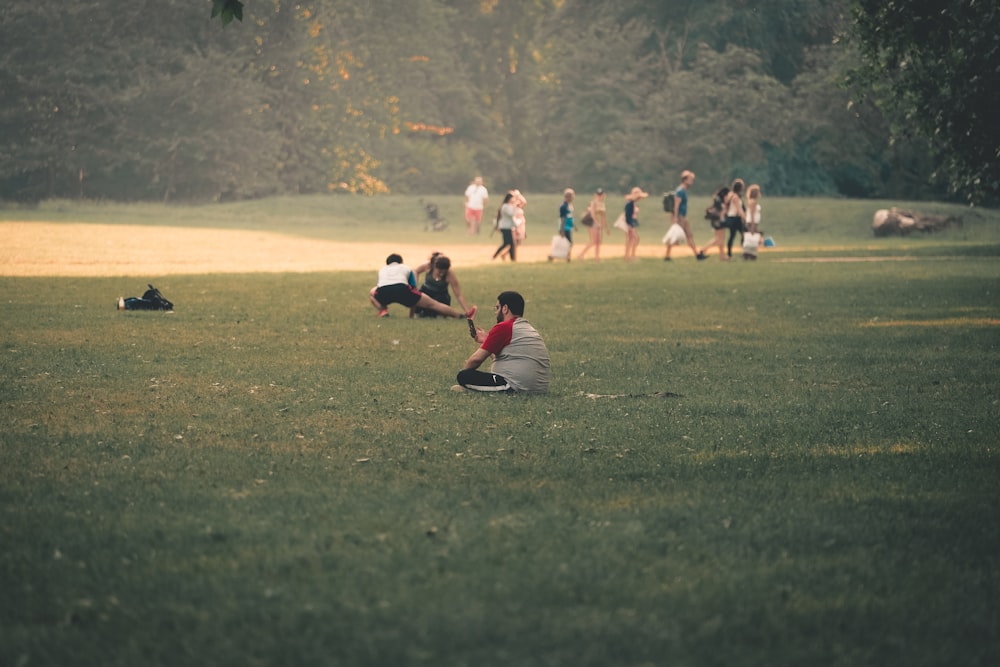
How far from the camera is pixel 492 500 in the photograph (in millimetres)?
7543

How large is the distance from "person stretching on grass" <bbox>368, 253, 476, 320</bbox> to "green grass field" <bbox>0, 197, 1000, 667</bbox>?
5.75 feet

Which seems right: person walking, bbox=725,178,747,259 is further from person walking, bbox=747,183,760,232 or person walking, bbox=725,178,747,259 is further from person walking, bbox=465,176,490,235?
person walking, bbox=465,176,490,235

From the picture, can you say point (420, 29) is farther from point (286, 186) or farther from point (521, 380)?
point (521, 380)

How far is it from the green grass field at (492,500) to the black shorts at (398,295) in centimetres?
173

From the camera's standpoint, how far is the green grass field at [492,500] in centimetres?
533

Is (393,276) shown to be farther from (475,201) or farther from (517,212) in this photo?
(475,201)

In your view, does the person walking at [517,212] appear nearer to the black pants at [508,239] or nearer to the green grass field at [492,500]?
the black pants at [508,239]

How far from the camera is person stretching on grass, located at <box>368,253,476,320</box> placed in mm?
18500

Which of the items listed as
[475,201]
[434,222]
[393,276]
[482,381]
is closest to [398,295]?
[393,276]

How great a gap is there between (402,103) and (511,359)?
7223cm

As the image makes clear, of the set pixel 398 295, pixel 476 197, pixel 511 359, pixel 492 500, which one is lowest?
pixel 492 500

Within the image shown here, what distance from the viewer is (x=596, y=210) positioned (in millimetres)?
32781

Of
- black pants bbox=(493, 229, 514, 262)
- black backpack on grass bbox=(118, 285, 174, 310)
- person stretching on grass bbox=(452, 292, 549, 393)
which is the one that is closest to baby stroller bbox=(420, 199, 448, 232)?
black pants bbox=(493, 229, 514, 262)

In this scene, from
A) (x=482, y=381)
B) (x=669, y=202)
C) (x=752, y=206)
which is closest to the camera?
(x=482, y=381)
